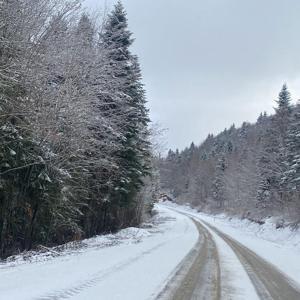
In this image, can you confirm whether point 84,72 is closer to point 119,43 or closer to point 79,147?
point 79,147

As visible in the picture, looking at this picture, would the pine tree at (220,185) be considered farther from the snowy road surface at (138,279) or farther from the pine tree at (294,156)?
the snowy road surface at (138,279)

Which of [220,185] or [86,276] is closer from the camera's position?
[86,276]

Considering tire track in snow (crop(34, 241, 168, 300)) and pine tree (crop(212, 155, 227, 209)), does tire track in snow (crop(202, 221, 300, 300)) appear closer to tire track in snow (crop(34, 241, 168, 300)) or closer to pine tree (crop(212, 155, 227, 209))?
tire track in snow (crop(34, 241, 168, 300))

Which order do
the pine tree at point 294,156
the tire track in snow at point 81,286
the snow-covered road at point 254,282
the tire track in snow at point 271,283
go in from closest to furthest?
1. the tire track in snow at point 81,286
2. the snow-covered road at point 254,282
3. the tire track in snow at point 271,283
4. the pine tree at point 294,156

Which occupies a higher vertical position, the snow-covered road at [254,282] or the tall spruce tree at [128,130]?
the tall spruce tree at [128,130]

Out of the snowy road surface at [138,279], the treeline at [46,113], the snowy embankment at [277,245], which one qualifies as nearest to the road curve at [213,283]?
the snowy road surface at [138,279]

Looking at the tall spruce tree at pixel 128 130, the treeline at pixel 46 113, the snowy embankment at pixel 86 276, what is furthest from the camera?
the tall spruce tree at pixel 128 130

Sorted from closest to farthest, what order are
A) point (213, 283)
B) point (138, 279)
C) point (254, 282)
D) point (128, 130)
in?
1. point (138, 279)
2. point (213, 283)
3. point (254, 282)
4. point (128, 130)

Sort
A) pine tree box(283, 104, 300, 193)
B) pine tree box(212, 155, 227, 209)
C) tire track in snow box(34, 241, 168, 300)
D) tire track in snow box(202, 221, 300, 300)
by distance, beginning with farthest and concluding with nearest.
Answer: pine tree box(212, 155, 227, 209) < pine tree box(283, 104, 300, 193) < tire track in snow box(202, 221, 300, 300) < tire track in snow box(34, 241, 168, 300)

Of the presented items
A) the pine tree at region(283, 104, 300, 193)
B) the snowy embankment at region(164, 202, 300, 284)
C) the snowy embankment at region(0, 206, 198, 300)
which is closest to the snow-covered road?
the snowy embankment at region(164, 202, 300, 284)

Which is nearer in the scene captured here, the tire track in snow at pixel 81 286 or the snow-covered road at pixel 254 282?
the tire track in snow at pixel 81 286

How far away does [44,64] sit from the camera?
1402 cm

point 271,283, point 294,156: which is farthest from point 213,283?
point 294,156

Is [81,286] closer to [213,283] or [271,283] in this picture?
[213,283]
